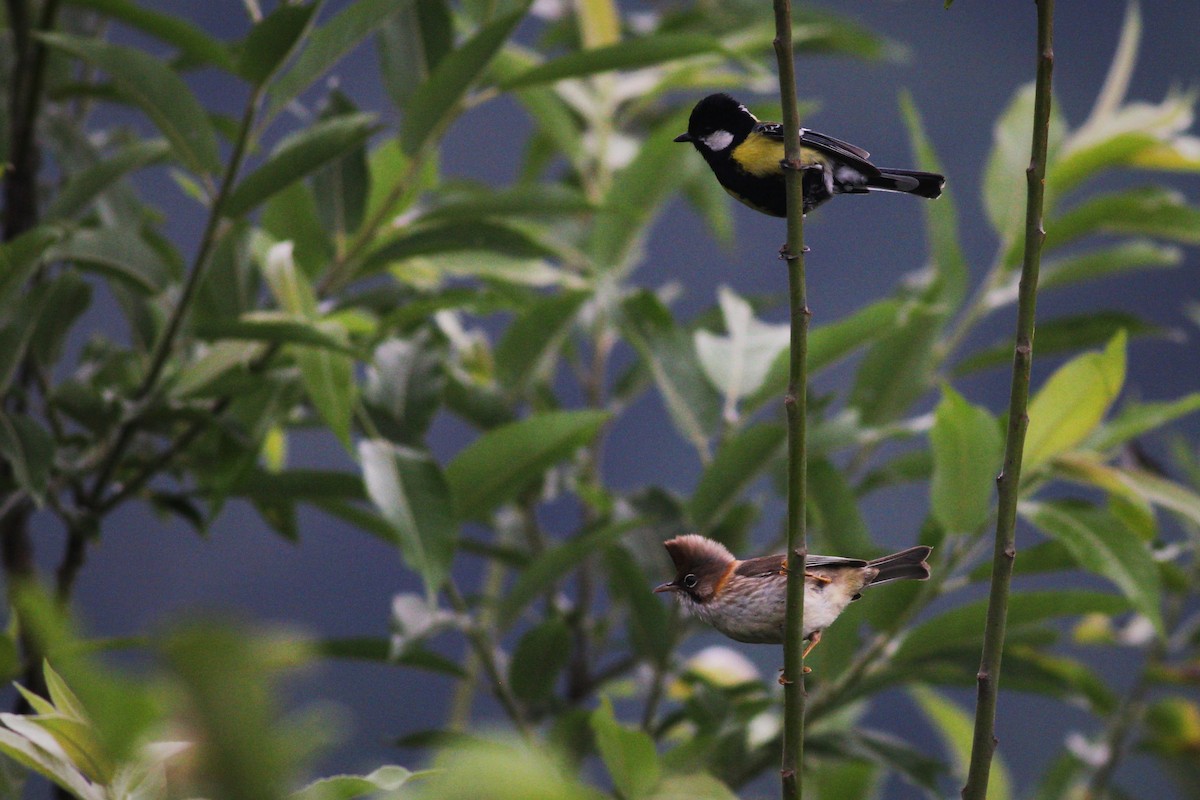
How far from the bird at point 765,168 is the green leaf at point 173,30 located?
829 millimetres

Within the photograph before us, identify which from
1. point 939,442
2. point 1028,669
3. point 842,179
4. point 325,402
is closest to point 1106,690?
point 1028,669

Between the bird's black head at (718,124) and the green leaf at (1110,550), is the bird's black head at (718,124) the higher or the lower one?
the higher one

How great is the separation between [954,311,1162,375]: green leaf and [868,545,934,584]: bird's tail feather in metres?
1.11

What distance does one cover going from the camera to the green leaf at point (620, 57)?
1148mm

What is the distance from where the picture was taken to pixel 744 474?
114cm

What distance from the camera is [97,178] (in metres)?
1.21

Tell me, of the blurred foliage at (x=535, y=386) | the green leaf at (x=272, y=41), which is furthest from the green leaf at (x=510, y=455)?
the green leaf at (x=272, y=41)

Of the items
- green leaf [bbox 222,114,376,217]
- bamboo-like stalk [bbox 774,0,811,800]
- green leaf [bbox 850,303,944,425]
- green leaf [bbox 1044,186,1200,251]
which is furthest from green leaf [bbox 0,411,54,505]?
green leaf [bbox 1044,186,1200,251]

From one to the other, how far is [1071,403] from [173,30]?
38.2 inches

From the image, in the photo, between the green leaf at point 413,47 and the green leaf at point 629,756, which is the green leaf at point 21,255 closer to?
the green leaf at point 413,47

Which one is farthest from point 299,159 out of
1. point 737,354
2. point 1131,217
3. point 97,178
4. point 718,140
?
point 1131,217

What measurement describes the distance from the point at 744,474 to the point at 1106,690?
77 cm

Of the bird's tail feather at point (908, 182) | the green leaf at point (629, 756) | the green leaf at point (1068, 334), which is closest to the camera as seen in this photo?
the bird's tail feather at point (908, 182)

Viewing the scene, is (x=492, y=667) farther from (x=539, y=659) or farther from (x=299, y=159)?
(x=299, y=159)
